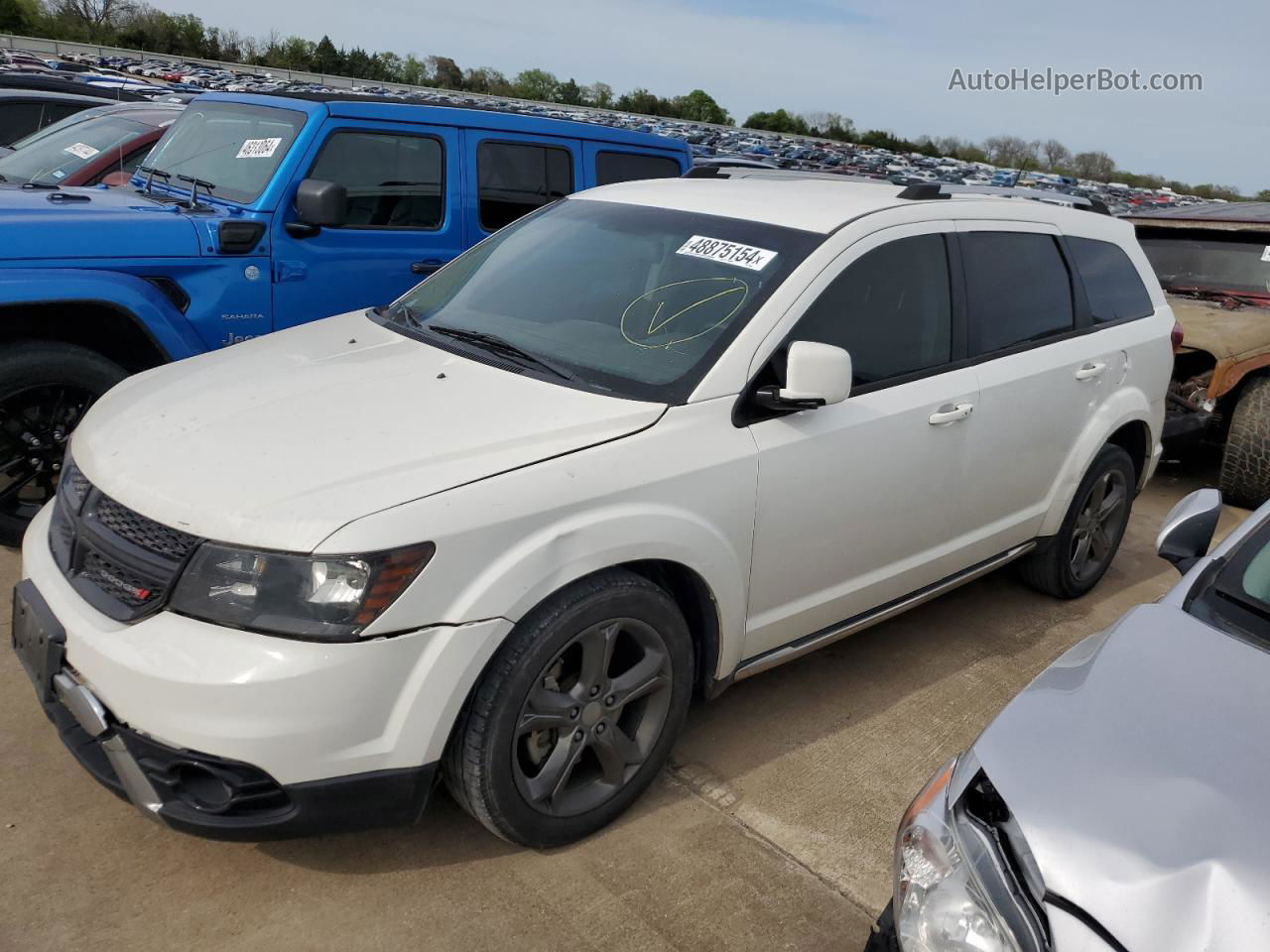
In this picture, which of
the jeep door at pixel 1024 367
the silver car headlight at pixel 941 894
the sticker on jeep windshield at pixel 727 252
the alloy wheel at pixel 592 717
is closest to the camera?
the silver car headlight at pixel 941 894

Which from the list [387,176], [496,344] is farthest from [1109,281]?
[387,176]

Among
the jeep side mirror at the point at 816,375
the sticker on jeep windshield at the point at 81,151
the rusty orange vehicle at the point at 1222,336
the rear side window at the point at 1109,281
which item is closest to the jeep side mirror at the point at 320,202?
the sticker on jeep windshield at the point at 81,151

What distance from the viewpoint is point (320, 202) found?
4.63m

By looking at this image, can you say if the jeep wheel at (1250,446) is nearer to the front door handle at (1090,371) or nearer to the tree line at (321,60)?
the front door handle at (1090,371)

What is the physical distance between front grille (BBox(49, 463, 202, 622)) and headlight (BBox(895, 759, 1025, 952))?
64.2 inches

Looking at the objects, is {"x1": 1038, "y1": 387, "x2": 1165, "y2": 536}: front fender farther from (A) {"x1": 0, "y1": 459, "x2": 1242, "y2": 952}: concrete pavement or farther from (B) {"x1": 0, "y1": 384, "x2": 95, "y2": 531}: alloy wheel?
(B) {"x1": 0, "y1": 384, "x2": 95, "y2": 531}: alloy wheel

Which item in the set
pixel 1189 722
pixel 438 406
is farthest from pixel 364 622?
pixel 1189 722

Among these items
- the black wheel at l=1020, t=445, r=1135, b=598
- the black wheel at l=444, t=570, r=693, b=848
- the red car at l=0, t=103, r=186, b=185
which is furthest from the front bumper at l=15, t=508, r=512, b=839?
the red car at l=0, t=103, r=186, b=185

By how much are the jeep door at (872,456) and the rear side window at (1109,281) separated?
100cm

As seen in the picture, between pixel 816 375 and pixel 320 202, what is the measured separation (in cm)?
273

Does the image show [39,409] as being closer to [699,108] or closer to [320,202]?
[320,202]

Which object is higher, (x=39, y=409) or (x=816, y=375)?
(x=816, y=375)

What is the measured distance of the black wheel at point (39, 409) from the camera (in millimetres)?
4070

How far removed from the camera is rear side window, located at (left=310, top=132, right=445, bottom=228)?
16.5 ft
